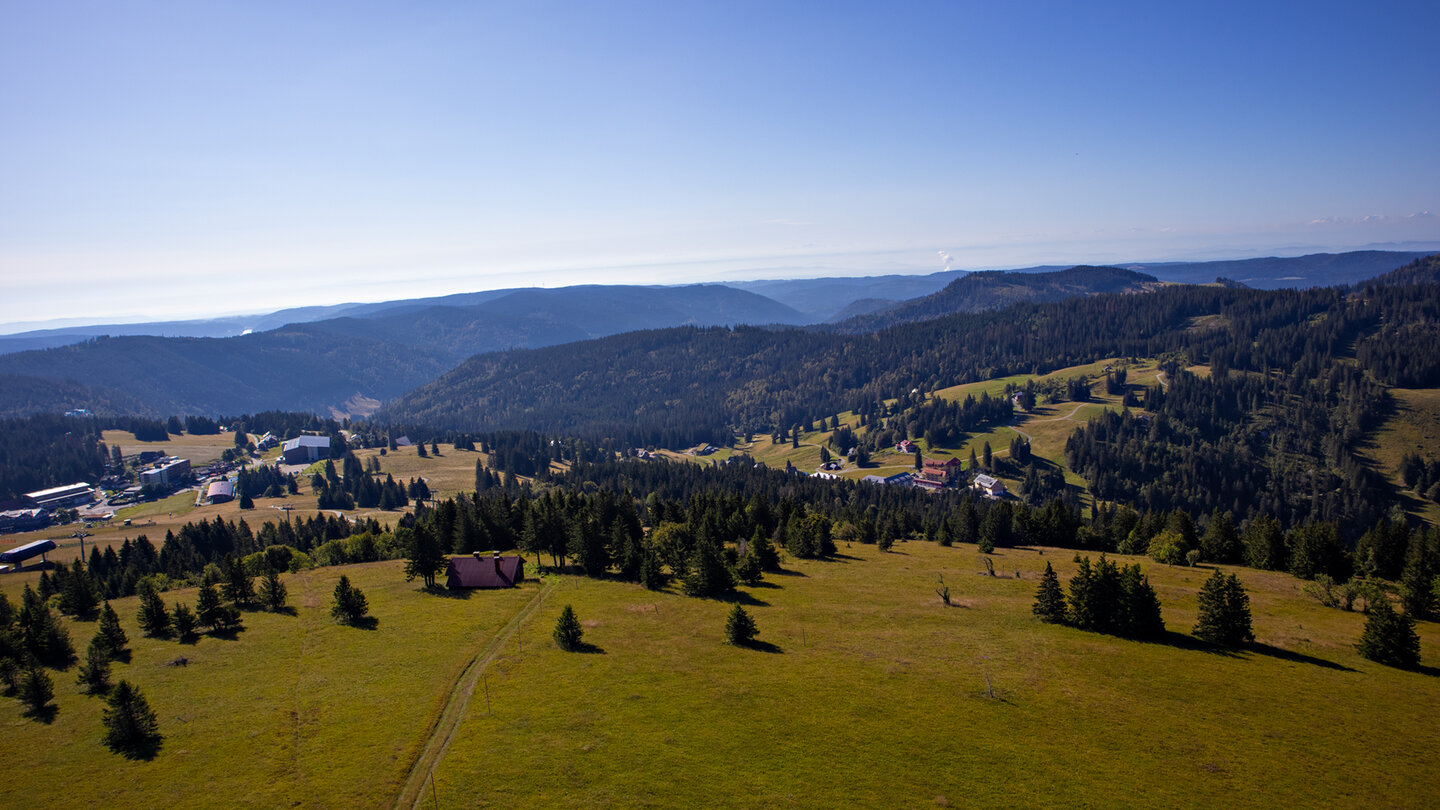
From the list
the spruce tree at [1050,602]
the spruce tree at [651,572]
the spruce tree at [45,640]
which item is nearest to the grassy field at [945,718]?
the spruce tree at [1050,602]

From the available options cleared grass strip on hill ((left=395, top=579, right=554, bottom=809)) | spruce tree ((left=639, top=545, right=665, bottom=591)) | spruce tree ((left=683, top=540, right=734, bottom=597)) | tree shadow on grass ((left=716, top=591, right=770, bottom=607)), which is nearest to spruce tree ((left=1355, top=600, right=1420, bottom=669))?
tree shadow on grass ((left=716, top=591, right=770, bottom=607))

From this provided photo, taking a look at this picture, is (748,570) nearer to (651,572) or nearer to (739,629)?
(651,572)

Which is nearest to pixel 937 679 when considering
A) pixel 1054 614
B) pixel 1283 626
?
pixel 1054 614

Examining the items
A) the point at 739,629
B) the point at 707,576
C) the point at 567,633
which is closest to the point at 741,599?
the point at 707,576

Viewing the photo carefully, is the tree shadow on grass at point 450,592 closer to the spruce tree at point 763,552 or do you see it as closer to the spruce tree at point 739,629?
the spruce tree at point 739,629

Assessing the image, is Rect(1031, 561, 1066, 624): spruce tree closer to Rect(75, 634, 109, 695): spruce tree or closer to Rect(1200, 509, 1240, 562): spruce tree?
Rect(1200, 509, 1240, 562): spruce tree
